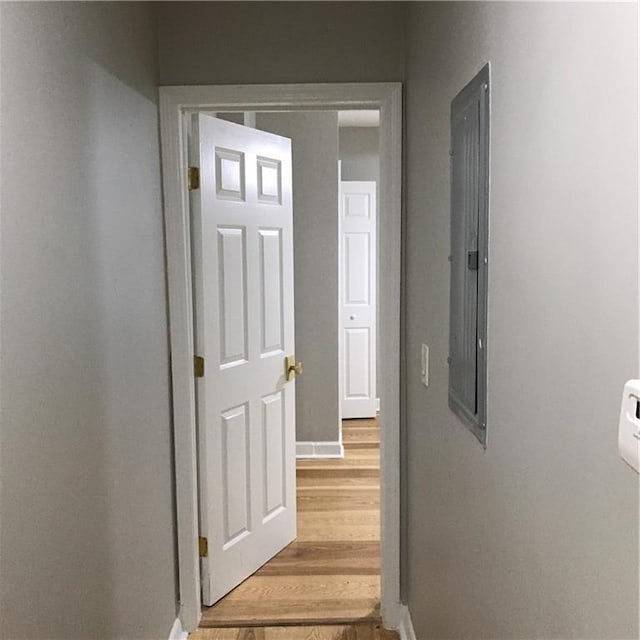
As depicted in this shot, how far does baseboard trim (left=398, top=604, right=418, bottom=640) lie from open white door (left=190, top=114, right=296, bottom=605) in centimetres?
72

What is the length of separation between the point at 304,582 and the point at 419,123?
1938 millimetres

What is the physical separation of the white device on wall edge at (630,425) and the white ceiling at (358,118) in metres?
4.89

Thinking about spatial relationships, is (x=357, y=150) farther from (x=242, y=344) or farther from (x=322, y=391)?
(x=242, y=344)

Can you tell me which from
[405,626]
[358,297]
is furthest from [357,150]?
[405,626]

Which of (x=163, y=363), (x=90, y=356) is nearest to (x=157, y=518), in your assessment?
(x=163, y=363)

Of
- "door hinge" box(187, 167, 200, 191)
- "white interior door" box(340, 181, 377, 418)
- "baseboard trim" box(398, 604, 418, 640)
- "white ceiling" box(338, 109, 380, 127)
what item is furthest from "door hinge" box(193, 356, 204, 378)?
"white ceiling" box(338, 109, 380, 127)

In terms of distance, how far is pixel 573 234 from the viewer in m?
0.90

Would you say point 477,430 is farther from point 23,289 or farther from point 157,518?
point 157,518

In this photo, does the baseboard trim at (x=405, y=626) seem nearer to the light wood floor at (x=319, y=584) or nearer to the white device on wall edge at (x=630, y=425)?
the light wood floor at (x=319, y=584)

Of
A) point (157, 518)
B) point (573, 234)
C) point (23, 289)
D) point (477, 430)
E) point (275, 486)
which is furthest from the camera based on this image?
point (275, 486)

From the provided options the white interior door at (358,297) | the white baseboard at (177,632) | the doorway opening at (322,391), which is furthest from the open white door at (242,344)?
the white interior door at (358,297)

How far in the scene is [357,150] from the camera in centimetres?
613

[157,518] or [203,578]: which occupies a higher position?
[157,518]

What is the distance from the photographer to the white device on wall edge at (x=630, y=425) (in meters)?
0.71
